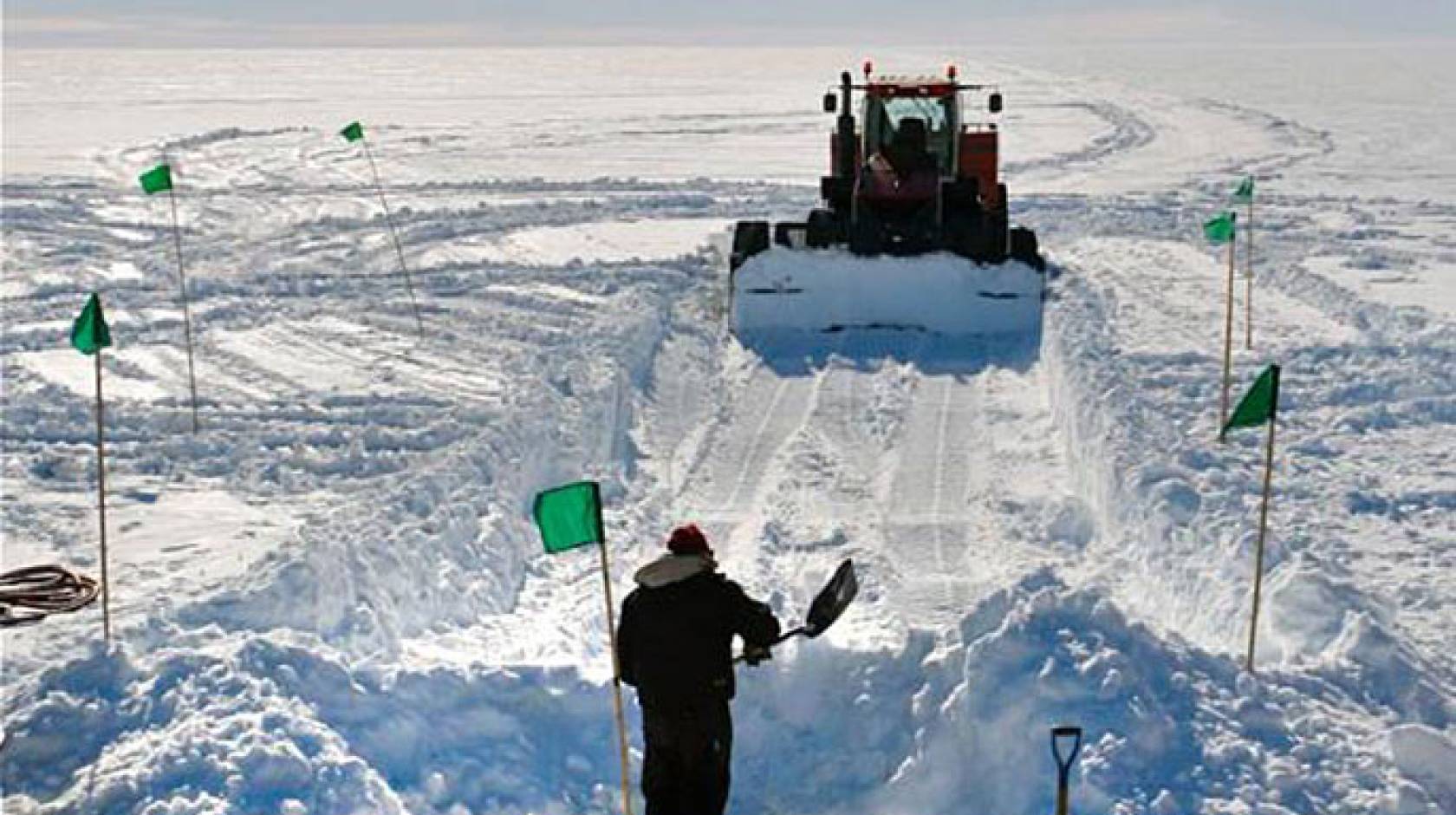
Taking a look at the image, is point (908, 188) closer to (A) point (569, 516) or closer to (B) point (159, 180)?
(B) point (159, 180)

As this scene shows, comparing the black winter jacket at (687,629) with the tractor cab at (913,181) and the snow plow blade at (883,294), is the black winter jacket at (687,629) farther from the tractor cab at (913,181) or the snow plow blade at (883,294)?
the tractor cab at (913,181)

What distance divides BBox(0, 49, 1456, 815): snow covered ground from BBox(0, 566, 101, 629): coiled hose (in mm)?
131

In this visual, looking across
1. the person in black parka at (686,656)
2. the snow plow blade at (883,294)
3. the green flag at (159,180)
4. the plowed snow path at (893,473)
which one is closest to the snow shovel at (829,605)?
the person in black parka at (686,656)

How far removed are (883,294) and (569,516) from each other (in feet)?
26.6

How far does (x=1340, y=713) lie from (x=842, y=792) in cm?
181

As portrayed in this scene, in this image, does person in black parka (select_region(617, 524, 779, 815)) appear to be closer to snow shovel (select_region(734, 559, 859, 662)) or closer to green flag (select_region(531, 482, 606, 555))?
snow shovel (select_region(734, 559, 859, 662))

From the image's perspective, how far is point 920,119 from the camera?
14.6 metres

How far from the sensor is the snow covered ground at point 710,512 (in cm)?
511

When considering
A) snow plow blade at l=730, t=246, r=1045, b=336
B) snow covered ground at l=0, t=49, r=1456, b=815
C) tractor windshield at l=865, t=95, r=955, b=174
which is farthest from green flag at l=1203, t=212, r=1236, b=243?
tractor windshield at l=865, t=95, r=955, b=174

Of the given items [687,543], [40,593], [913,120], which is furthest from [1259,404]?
[913,120]

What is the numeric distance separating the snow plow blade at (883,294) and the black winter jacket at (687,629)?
27.0 feet

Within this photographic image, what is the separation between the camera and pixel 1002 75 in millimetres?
65250

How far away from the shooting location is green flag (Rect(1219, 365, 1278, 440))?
584 centimetres

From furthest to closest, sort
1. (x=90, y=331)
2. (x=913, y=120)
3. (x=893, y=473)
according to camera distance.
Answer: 1. (x=913, y=120)
2. (x=893, y=473)
3. (x=90, y=331)
